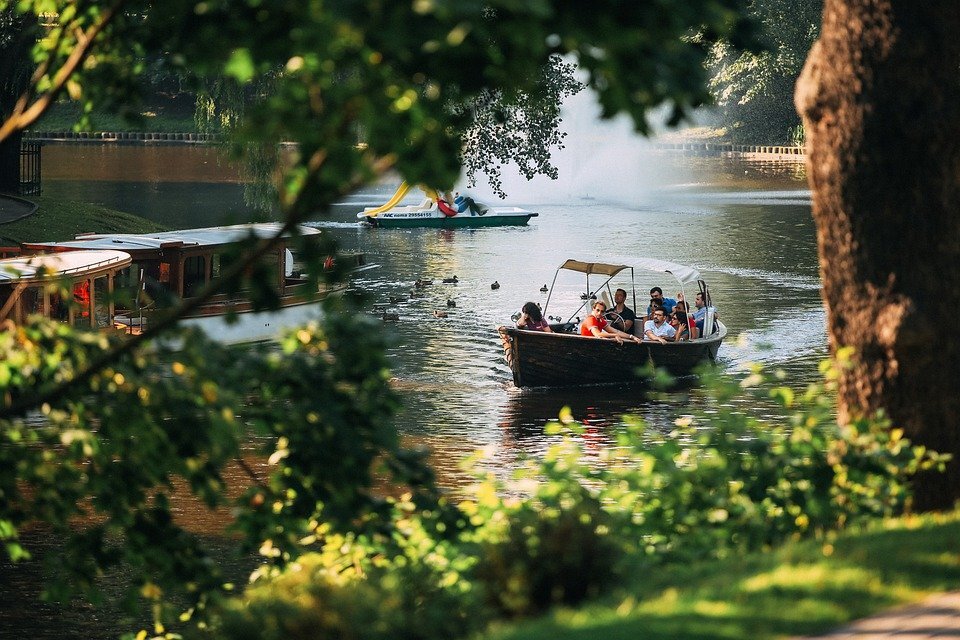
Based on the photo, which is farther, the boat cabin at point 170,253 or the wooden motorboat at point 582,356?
the boat cabin at point 170,253

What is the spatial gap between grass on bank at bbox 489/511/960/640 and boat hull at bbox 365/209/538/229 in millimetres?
50787

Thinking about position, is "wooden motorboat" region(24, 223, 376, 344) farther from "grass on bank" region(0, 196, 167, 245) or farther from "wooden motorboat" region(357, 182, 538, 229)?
"wooden motorboat" region(357, 182, 538, 229)

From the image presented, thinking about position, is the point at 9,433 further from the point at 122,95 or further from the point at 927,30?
the point at 927,30

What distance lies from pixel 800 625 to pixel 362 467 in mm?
2524

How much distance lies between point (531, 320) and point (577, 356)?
1.26 meters

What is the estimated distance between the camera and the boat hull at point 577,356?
87.6 feet

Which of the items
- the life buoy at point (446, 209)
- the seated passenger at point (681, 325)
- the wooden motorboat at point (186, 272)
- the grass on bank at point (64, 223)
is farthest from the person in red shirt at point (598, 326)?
the life buoy at point (446, 209)

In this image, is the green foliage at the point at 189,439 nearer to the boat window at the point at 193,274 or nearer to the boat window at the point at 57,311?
the boat window at the point at 57,311

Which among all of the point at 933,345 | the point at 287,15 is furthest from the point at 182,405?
the point at 933,345

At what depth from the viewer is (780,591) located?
6.72 m

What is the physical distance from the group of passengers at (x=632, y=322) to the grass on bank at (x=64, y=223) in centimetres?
1566

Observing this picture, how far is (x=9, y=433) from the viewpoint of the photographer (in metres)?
8.11

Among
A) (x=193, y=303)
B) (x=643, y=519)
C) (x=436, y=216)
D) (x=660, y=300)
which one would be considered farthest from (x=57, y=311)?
(x=436, y=216)

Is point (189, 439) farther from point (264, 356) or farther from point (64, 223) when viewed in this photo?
point (64, 223)
